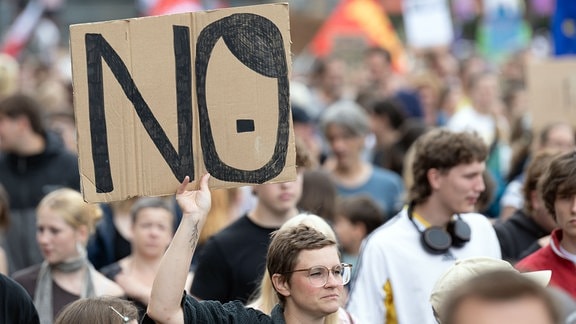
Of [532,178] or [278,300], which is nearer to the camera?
[278,300]

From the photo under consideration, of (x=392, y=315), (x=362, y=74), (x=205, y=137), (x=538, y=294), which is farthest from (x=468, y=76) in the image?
(x=538, y=294)

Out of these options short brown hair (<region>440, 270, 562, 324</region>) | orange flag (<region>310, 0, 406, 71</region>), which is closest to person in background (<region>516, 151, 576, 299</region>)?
short brown hair (<region>440, 270, 562, 324</region>)

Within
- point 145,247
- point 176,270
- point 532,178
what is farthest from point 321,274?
point 145,247

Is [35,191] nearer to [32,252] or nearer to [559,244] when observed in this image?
[32,252]

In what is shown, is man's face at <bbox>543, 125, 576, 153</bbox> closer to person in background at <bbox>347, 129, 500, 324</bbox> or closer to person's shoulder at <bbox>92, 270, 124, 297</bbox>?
person in background at <bbox>347, 129, 500, 324</bbox>

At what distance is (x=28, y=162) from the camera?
Result: 8.59 metres

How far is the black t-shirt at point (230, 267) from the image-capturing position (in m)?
5.77

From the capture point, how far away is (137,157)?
430cm

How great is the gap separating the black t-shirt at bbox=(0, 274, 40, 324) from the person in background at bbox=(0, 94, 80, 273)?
11.4ft

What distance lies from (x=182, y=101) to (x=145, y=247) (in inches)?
93.5

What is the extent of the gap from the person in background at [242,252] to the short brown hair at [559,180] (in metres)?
1.33

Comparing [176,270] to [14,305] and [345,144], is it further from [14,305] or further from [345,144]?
[345,144]

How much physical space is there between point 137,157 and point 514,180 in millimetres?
5095

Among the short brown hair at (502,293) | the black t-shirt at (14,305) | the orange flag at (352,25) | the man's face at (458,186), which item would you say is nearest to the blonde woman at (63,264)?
the black t-shirt at (14,305)
